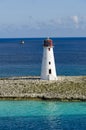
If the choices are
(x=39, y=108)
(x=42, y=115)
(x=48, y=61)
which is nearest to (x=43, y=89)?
(x=48, y=61)

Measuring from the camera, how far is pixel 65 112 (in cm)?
3753

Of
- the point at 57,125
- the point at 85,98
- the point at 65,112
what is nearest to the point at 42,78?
the point at 85,98

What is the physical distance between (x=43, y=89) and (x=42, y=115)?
8643mm

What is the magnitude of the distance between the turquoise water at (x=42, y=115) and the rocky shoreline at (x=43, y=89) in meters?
1.28

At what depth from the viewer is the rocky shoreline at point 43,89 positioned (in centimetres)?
4272

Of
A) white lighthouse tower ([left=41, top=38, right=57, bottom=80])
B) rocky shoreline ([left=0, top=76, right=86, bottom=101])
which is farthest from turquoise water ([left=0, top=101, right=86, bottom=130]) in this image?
white lighthouse tower ([left=41, top=38, right=57, bottom=80])

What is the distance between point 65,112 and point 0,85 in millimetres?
11960

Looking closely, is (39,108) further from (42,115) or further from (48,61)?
(48,61)

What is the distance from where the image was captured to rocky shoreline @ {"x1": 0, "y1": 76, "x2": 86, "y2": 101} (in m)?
42.7

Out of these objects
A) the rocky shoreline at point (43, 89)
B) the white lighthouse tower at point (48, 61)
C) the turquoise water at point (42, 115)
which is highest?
the white lighthouse tower at point (48, 61)

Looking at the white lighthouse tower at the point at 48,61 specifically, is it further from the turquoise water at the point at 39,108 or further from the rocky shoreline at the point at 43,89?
the turquoise water at the point at 39,108

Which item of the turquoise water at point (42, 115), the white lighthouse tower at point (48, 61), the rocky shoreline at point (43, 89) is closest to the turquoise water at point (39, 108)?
the turquoise water at point (42, 115)

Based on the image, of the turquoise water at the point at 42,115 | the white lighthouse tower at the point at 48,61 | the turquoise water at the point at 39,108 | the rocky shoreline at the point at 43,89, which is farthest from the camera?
the white lighthouse tower at the point at 48,61

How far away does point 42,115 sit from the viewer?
36.4 meters
